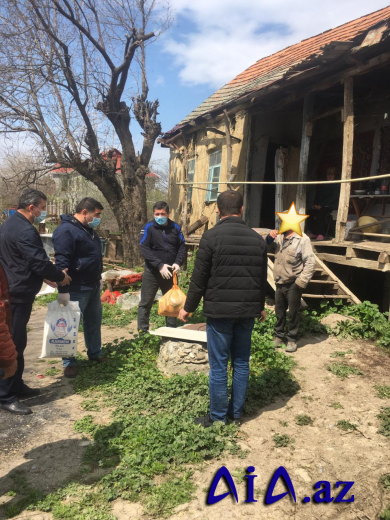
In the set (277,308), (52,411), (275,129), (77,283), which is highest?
(275,129)

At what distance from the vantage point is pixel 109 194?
12.0 metres

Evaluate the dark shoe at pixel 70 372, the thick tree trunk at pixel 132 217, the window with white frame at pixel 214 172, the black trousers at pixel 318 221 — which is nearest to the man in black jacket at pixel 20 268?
the dark shoe at pixel 70 372

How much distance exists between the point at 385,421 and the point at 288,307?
1.97 metres

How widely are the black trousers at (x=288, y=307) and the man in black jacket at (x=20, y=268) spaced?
2.93 m

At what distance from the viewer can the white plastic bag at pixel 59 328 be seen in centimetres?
391

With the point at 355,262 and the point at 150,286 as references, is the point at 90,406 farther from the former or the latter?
the point at 355,262

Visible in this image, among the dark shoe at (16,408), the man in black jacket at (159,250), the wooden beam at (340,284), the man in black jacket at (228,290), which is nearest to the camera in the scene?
the man in black jacket at (228,290)

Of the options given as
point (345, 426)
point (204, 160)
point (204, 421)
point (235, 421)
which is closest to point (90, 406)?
point (204, 421)

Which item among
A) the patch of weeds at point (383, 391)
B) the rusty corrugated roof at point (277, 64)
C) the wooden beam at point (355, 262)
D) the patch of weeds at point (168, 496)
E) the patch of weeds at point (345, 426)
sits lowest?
the patch of weeds at point (168, 496)

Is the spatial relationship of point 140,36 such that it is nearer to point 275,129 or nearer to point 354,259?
point 275,129

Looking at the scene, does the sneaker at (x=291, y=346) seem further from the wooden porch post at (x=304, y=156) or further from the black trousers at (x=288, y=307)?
the wooden porch post at (x=304, y=156)

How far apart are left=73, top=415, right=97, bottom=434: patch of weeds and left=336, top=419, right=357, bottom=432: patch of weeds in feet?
7.13

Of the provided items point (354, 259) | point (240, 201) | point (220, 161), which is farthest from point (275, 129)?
point (240, 201)

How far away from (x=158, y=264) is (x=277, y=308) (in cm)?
175
